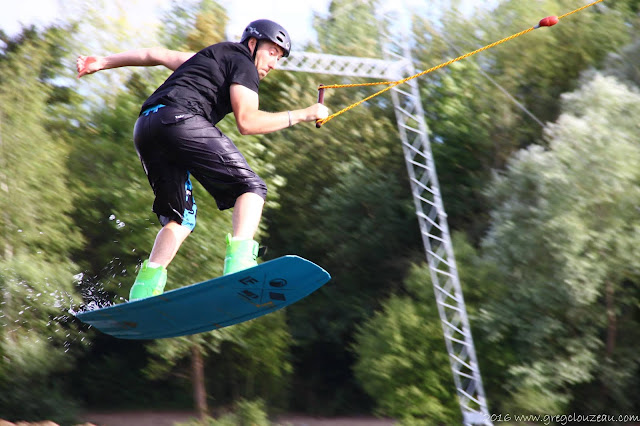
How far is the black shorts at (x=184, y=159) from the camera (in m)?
3.55

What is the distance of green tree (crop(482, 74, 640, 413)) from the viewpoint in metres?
8.70

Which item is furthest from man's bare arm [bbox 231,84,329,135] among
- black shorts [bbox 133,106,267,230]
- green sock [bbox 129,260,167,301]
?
green sock [bbox 129,260,167,301]

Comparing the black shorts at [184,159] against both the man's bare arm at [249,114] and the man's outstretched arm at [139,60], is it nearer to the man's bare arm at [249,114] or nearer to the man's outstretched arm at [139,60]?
the man's bare arm at [249,114]

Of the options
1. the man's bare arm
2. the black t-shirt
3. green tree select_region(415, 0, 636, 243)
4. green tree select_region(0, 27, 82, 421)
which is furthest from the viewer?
green tree select_region(415, 0, 636, 243)

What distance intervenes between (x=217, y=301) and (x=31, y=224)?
24.0ft

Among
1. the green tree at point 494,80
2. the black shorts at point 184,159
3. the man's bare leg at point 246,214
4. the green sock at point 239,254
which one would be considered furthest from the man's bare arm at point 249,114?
the green tree at point 494,80

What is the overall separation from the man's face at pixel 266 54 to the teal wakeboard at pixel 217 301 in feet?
3.20

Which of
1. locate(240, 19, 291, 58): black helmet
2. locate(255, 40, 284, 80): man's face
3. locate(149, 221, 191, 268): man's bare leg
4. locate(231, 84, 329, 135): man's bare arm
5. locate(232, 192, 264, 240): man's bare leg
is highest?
locate(240, 19, 291, 58): black helmet

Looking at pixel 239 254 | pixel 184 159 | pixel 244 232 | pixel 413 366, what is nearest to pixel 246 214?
pixel 244 232

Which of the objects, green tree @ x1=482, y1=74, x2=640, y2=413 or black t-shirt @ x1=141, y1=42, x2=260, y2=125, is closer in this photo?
black t-shirt @ x1=141, y1=42, x2=260, y2=125

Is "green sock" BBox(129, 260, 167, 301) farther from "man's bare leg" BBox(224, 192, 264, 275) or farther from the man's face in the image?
the man's face

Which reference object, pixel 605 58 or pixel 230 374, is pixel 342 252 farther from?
pixel 605 58

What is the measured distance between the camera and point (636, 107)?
8977mm

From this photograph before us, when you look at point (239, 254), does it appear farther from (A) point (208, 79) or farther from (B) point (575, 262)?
(B) point (575, 262)
